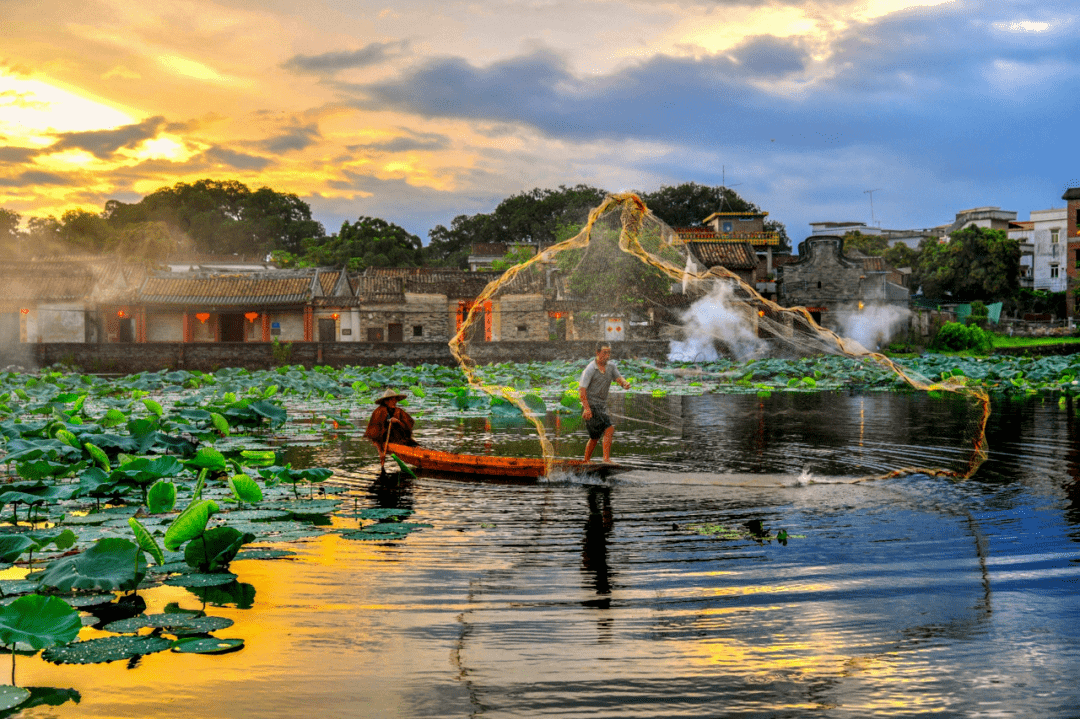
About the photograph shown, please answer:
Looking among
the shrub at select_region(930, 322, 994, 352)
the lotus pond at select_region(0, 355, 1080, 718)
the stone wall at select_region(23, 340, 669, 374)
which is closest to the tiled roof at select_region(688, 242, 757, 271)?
the shrub at select_region(930, 322, 994, 352)

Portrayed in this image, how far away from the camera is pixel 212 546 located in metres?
5.22

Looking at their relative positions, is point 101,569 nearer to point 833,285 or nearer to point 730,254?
point 730,254

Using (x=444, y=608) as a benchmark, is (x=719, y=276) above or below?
above

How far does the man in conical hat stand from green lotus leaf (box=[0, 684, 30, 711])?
6.21 metres

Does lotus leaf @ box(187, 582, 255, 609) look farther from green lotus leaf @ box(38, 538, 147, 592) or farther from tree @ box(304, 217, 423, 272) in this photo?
tree @ box(304, 217, 423, 272)

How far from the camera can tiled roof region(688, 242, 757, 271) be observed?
151 feet

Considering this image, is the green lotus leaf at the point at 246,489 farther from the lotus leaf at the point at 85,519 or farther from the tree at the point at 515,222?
the tree at the point at 515,222

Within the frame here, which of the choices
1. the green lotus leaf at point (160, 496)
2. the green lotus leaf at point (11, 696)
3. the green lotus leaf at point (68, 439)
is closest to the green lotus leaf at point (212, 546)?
the green lotus leaf at point (160, 496)

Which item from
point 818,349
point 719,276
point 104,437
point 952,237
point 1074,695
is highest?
point 952,237

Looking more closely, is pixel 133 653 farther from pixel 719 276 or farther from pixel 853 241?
pixel 853 241

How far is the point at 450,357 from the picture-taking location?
112ft

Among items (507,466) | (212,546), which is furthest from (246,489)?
(507,466)

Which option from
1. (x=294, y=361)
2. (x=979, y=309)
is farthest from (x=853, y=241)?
(x=294, y=361)

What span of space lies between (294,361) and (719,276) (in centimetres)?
2714
